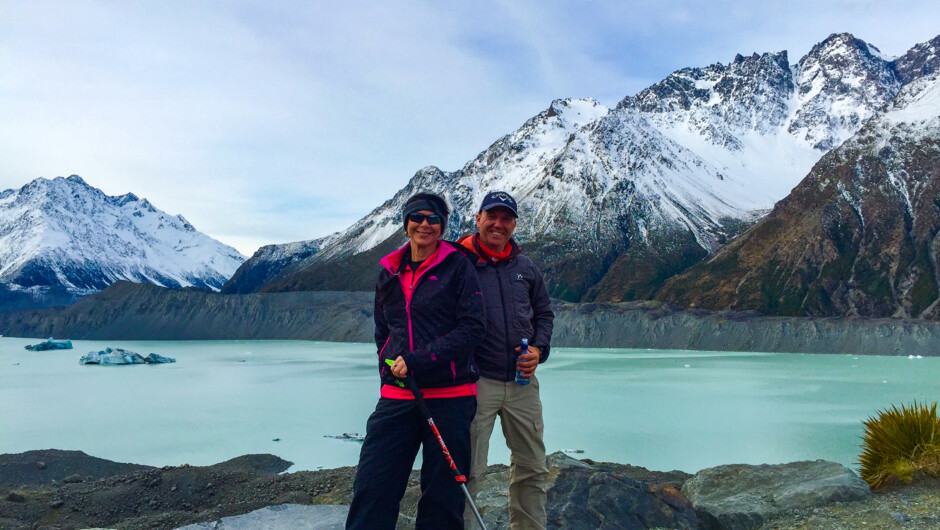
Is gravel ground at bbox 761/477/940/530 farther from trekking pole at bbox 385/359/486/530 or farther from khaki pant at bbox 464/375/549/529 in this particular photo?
trekking pole at bbox 385/359/486/530

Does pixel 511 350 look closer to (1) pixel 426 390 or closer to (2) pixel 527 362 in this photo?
(2) pixel 527 362

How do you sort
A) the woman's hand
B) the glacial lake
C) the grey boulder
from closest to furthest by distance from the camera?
the woman's hand
the grey boulder
the glacial lake

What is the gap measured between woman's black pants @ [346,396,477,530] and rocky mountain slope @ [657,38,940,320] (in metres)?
106

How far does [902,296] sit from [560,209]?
70.7m

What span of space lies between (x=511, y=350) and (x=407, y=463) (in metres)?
1.04

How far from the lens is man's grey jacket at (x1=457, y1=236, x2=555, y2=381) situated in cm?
442

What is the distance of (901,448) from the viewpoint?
7473 mm

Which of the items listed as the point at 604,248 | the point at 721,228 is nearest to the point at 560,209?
the point at 604,248

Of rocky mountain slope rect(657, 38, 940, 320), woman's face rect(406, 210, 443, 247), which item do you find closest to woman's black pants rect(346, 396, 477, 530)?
woman's face rect(406, 210, 443, 247)

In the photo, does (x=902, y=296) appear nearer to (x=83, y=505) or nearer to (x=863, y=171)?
(x=863, y=171)

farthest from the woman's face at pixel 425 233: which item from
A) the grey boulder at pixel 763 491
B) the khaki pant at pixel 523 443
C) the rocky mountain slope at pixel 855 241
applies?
the rocky mountain slope at pixel 855 241

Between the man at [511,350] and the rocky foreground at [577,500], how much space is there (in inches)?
52.3

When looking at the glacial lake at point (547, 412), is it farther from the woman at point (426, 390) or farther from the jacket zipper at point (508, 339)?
the woman at point (426, 390)

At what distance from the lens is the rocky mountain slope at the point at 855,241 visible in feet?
331
